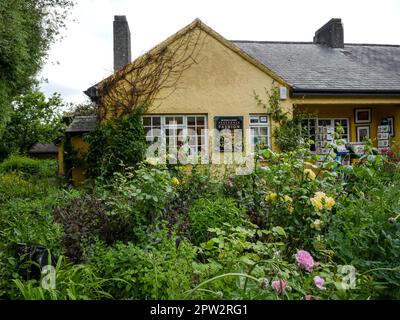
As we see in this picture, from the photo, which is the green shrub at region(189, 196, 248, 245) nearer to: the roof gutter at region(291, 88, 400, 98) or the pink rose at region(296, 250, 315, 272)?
the pink rose at region(296, 250, 315, 272)

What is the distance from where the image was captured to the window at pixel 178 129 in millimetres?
11930

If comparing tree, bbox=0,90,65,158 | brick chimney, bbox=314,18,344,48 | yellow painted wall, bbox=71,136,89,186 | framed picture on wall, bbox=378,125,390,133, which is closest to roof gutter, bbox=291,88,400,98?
framed picture on wall, bbox=378,125,390,133

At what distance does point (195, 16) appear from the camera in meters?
12.5

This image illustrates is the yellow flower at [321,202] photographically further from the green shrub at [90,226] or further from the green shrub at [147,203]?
the green shrub at [90,226]

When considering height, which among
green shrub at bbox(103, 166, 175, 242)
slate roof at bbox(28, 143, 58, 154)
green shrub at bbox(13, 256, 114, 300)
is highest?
slate roof at bbox(28, 143, 58, 154)

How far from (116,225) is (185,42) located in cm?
959

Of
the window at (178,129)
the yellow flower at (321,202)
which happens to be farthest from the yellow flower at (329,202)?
the window at (178,129)

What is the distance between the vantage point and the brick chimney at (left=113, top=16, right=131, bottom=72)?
46.6 ft

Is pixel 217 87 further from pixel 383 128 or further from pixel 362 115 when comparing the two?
pixel 383 128

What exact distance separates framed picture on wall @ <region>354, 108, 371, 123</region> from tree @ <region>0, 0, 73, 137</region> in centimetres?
1279

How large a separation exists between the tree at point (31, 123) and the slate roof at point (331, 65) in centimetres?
1803

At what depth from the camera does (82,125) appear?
501 inches
